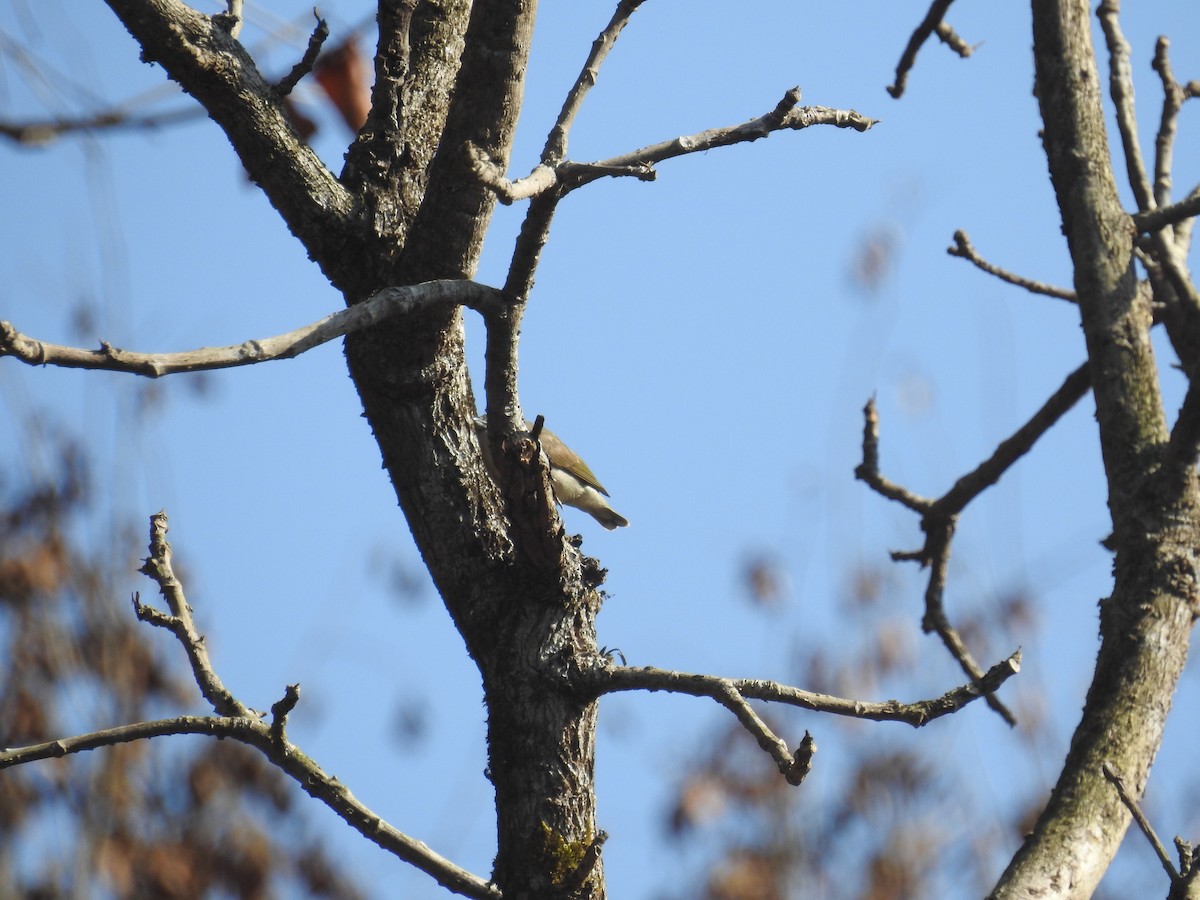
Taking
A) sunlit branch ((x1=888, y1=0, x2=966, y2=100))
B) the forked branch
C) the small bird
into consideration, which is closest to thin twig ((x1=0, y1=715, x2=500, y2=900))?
the forked branch

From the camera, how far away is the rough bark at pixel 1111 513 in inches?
90.1

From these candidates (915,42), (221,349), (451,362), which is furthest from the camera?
(915,42)

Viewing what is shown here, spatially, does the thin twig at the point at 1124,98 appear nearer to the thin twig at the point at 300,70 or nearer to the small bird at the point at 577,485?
the thin twig at the point at 300,70

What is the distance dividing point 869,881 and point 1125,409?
19.4 ft

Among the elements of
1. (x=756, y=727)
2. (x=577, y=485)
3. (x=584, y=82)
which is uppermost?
(x=577, y=485)

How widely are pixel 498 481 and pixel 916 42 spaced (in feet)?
8.67

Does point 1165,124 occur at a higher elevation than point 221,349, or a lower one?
higher

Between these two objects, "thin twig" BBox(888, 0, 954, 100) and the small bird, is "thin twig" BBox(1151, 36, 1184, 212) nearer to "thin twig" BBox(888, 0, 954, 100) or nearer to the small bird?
"thin twig" BBox(888, 0, 954, 100)

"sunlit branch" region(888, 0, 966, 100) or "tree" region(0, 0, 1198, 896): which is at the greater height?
"sunlit branch" region(888, 0, 966, 100)

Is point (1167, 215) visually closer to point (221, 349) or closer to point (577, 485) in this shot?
point (221, 349)

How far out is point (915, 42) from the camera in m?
4.09

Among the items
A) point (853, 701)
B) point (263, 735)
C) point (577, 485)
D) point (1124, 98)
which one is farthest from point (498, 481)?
point (577, 485)

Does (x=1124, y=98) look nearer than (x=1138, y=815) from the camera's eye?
No

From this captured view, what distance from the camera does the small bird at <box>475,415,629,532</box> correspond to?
6793 mm
